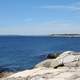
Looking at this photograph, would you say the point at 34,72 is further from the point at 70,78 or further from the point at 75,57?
→ the point at 75,57

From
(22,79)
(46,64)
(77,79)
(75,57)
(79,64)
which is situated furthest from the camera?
(46,64)

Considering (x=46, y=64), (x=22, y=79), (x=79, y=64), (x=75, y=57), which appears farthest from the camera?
(x=46, y=64)

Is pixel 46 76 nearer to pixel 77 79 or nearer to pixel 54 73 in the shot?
pixel 54 73

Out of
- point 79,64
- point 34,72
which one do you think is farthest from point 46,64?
point 34,72

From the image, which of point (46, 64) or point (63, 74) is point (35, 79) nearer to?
point (63, 74)

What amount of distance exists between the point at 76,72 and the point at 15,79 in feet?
8.92

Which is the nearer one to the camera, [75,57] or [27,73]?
[27,73]

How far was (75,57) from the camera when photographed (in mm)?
21516

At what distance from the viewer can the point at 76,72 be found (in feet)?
46.0

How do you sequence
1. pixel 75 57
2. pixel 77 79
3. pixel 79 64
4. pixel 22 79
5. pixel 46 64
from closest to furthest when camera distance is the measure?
pixel 77 79 < pixel 22 79 < pixel 79 64 < pixel 75 57 < pixel 46 64

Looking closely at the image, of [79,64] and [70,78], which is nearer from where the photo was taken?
[70,78]

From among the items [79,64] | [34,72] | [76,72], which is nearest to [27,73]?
[34,72]

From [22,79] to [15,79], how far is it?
0.35 meters

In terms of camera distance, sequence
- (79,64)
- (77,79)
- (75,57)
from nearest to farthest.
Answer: (77,79) → (79,64) → (75,57)
